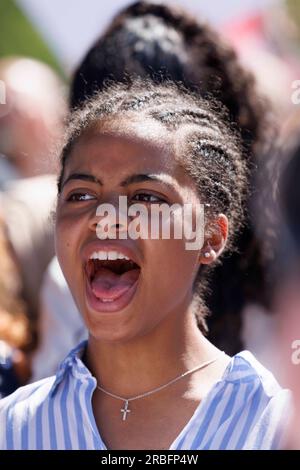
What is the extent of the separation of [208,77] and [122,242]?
43.2 inches

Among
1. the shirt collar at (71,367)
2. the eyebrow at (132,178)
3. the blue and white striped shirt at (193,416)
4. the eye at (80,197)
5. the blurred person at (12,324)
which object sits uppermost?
the eyebrow at (132,178)

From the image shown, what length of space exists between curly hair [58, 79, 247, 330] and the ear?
22 mm

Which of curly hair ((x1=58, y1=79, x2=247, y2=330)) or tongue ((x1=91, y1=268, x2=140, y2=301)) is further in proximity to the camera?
curly hair ((x1=58, y1=79, x2=247, y2=330))

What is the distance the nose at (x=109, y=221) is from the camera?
1.91m

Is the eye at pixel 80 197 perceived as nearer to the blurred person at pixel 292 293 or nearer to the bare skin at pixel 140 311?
the bare skin at pixel 140 311

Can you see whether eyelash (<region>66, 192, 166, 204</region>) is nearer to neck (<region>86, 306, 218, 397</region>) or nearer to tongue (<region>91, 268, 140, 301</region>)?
tongue (<region>91, 268, 140, 301</region>)

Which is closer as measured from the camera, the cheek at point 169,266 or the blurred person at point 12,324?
the cheek at point 169,266

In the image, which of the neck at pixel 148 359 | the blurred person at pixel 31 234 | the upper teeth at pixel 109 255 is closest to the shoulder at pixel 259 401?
the neck at pixel 148 359

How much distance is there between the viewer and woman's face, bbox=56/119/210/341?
6.36 ft

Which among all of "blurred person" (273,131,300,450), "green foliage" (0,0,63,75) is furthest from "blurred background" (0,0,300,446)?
"green foliage" (0,0,63,75)
